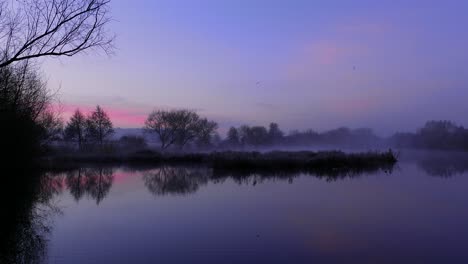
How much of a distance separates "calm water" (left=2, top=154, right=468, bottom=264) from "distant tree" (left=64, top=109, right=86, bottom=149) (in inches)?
1634

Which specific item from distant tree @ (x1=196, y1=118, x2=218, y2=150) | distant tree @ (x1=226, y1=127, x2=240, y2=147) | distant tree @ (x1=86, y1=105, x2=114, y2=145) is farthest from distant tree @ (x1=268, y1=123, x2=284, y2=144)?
distant tree @ (x1=86, y1=105, x2=114, y2=145)

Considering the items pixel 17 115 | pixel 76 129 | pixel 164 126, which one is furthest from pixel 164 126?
pixel 17 115

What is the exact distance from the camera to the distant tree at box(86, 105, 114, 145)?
53.8 m

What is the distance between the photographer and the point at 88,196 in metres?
13.3

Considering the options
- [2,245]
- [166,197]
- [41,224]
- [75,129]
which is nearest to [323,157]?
[166,197]

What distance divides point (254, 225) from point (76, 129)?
5050 centimetres

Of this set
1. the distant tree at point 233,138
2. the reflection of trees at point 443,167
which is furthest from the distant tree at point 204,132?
the reflection of trees at point 443,167

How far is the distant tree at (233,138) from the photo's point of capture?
3217 inches

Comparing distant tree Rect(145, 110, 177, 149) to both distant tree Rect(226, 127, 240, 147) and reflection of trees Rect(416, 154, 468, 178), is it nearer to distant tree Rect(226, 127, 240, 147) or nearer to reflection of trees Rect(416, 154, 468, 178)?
distant tree Rect(226, 127, 240, 147)

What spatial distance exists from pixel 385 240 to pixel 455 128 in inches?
3541

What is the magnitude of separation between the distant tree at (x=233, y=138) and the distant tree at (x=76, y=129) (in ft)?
110

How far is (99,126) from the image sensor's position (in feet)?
179

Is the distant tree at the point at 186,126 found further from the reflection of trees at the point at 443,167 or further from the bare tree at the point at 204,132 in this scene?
the reflection of trees at the point at 443,167

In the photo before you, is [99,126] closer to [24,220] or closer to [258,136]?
[258,136]
